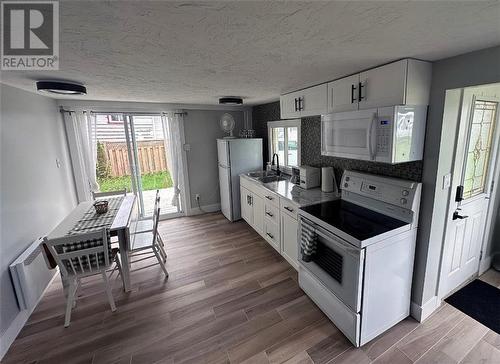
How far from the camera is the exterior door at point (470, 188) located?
1.78m

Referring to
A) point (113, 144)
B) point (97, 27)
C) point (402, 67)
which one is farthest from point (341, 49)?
point (113, 144)

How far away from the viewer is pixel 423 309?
6.23 feet

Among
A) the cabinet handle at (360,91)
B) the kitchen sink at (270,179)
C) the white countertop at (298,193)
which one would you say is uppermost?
the cabinet handle at (360,91)

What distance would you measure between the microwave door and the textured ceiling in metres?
0.38

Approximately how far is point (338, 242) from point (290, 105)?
181 cm

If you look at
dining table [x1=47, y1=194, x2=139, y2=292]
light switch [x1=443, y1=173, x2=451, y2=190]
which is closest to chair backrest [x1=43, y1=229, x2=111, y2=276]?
dining table [x1=47, y1=194, x2=139, y2=292]

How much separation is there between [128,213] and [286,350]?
6.75 feet

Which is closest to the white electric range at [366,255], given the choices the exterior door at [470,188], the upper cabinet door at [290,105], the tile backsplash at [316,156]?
the tile backsplash at [316,156]

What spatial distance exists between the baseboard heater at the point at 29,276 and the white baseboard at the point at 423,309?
11.4ft

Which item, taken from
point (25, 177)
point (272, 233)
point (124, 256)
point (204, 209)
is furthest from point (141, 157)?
point (272, 233)

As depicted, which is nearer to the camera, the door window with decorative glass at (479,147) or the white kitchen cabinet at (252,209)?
the door window with decorative glass at (479,147)

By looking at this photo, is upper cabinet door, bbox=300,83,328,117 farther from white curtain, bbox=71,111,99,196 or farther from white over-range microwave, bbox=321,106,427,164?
white curtain, bbox=71,111,99,196

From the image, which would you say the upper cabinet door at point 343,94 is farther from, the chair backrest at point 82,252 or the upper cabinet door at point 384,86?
the chair backrest at point 82,252

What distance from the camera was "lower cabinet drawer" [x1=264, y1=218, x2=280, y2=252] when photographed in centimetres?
290
